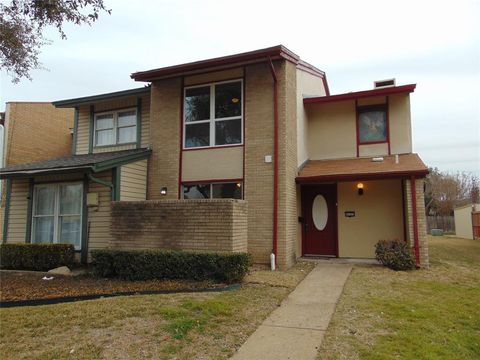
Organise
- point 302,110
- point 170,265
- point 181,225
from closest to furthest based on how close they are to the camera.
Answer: point 170,265
point 181,225
point 302,110

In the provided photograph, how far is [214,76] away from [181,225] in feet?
16.9

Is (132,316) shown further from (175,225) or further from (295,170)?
(295,170)

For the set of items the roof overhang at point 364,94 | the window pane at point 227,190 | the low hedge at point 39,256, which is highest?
the roof overhang at point 364,94

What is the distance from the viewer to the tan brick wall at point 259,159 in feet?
34.8

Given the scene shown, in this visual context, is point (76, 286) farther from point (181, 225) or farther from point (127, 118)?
point (127, 118)

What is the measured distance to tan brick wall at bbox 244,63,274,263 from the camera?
10.6 metres

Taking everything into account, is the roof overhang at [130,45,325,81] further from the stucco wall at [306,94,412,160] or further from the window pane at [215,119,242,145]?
the stucco wall at [306,94,412,160]

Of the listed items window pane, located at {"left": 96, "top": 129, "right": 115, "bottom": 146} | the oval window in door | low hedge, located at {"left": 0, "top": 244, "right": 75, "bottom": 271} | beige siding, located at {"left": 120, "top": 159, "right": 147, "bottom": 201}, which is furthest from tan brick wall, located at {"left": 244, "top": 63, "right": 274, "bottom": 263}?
Result: window pane, located at {"left": 96, "top": 129, "right": 115, "bottom": 146}

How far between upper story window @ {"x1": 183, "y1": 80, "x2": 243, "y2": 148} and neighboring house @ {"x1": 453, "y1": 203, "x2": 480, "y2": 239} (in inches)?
698

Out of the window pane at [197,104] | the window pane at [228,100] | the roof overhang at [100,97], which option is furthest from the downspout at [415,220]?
the roof overhang at [100,97]

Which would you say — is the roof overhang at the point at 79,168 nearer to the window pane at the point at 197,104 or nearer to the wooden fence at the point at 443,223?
the window pane at the point at 197,104

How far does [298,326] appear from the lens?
18.3 ft

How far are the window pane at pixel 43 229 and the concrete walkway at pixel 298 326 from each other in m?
8.31

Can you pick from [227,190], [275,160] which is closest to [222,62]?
[275,160]
